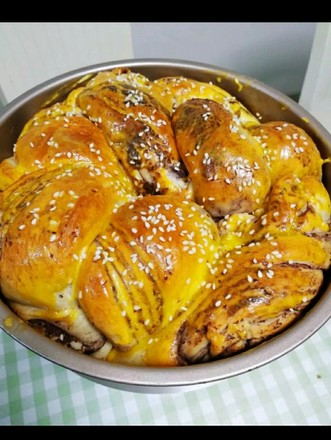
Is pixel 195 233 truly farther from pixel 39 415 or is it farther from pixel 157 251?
pixel 39 415

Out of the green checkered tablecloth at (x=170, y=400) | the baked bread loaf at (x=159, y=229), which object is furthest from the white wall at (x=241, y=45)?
the green checkered tablecloth at (x=170, y=400)

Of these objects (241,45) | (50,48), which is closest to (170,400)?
(50,48)

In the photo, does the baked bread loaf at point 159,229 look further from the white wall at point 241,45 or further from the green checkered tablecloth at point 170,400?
the white wall at point 241,45

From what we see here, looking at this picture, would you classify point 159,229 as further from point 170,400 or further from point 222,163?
point 170,400

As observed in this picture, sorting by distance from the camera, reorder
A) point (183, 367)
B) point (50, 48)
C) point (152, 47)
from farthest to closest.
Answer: point (152, 47)
point (50, 48)
point (183, 367)

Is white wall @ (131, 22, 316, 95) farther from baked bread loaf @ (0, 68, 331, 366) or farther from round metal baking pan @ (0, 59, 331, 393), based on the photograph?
baked bread loaf @ (0, 68, 331, 366)

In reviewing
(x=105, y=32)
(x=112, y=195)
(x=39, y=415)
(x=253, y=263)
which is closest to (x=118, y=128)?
(x=112, y=195)
